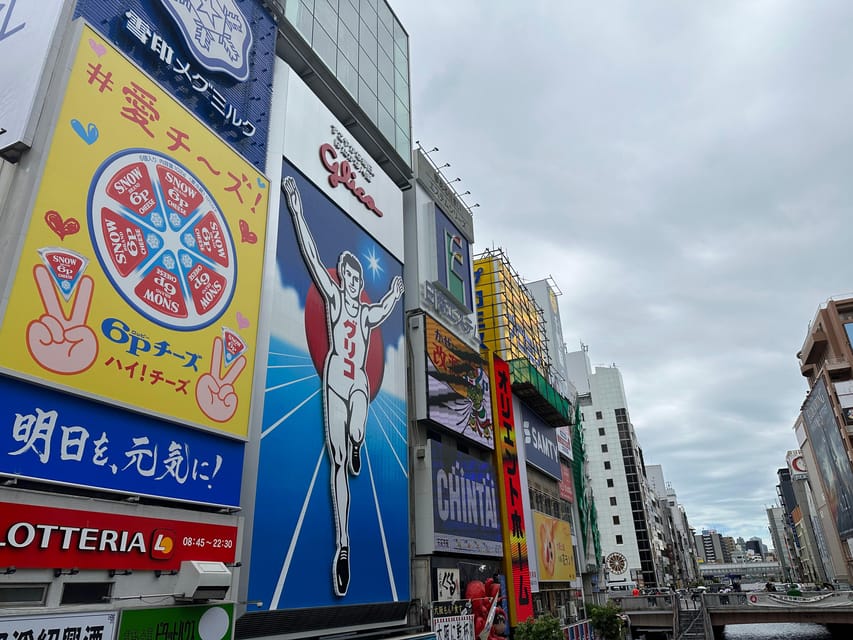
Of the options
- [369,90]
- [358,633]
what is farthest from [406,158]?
[358,633]

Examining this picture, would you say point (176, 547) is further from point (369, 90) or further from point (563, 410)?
point (563, 410)

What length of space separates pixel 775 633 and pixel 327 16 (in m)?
82.7

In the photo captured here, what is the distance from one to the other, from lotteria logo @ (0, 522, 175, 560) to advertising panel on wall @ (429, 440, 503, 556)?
13662mm

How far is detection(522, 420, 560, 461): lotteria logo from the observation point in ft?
129

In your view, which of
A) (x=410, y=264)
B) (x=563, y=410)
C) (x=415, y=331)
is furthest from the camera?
(x=563, y=410)

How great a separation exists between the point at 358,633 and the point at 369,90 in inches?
942

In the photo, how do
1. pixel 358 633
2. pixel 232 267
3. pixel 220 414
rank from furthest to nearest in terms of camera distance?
pixel 358 633 < pixel 232 267 < pixel 220 414

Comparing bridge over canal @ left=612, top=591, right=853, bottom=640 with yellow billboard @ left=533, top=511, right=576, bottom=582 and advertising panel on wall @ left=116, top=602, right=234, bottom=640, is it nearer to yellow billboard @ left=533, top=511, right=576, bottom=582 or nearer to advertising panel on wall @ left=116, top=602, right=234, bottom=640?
yellow billboard @ left=533, top=511, right=576, bottom=582

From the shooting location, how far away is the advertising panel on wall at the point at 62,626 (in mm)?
9102

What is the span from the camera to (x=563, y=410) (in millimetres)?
45312

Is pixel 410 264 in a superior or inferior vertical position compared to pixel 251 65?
inferior

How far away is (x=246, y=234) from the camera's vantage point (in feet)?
57.8

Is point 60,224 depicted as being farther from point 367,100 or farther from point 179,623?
point 367,100

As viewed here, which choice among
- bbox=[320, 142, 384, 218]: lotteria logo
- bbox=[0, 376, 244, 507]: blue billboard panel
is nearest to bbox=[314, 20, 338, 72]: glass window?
bbox=[320, 142, 384, 218]: lotteria logo
